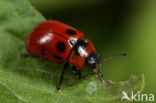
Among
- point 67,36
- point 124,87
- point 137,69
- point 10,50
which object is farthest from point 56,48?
point 137,69

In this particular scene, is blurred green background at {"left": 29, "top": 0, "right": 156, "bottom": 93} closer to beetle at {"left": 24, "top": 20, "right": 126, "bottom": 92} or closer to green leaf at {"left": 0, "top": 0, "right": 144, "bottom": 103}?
beetle at {"left": 24, "top": 20, "right": 126, "bottom": 92}

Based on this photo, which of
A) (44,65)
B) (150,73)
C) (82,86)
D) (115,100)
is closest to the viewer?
(115,100)

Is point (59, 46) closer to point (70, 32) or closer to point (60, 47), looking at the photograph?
point (60, 47)

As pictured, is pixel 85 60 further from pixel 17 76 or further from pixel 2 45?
pixel 2 45

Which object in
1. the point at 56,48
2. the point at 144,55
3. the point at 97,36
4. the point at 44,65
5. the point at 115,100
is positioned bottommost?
the point at 115,100

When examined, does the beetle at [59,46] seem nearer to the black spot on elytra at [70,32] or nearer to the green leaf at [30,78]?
the black spot on elytra at [70,32]

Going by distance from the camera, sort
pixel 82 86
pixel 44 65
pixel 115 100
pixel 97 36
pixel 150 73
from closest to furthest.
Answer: pixel 115 100, pixel 82 86, pixel 44 65, pixel 150 73, pixel 97 36

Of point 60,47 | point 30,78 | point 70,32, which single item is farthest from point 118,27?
point 30,78
